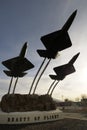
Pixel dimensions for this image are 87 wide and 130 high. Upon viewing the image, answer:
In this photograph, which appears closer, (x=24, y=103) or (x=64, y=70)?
(x=24, y=103)

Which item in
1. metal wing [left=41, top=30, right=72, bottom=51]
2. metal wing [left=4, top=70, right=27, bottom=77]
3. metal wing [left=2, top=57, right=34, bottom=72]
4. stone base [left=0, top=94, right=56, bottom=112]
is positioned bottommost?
stone base [left=0, top=94, right=56, bottom=112]

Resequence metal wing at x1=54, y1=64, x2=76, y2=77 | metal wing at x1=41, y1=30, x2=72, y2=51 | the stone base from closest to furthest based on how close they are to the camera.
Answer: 1. metal wing at x1=41, y1=30, x2=72, y2=51
2. the stone base
3. metal wing at x1=54, y1=64, x2=76, y2=77

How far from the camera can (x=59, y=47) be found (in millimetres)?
28547

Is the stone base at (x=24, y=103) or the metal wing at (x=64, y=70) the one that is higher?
the metal wing at (x=64, y=70)

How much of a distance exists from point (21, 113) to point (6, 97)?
431cm

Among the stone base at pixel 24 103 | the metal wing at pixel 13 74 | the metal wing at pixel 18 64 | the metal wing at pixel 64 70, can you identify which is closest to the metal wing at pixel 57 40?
the metal wing at pixel 64 70

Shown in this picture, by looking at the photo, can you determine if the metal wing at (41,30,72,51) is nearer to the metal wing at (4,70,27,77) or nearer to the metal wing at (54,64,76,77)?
the metal wing at (54,64,76,77)

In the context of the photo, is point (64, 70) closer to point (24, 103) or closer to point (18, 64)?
point (18, 64)

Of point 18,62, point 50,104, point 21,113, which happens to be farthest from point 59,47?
point 21,113

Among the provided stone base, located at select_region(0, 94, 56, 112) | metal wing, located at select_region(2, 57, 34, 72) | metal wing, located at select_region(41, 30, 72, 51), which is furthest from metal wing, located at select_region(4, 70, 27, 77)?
metal wing, located at select_region(41, 30, 72, 51)

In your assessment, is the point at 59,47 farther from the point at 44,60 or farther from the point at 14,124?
the point at 14,124

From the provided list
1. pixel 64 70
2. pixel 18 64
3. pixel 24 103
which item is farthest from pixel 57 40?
pixel 24 103

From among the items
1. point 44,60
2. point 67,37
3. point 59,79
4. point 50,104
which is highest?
point 67,37

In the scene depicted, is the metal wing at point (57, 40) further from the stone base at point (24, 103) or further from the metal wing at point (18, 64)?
the stone base at point (24, 103)
